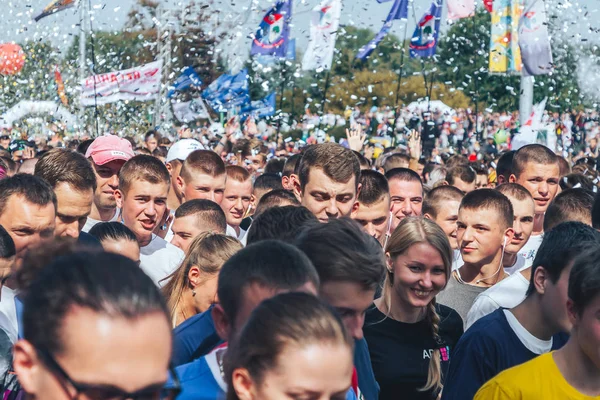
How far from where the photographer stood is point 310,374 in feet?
8.23

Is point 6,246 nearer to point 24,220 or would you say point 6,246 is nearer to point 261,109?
point 24,220

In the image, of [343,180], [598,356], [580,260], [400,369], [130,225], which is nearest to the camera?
[598,356]

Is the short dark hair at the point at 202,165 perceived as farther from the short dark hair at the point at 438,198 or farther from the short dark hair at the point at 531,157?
the short dark hair at the point at 531,157

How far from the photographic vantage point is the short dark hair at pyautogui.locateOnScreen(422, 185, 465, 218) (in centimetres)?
812

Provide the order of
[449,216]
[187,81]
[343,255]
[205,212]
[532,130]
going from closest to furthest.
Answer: [343,255] < [205,212] < [449,216] < [532,130] < [187,81]

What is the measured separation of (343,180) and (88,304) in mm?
4570

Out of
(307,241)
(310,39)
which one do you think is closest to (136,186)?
(307,241)

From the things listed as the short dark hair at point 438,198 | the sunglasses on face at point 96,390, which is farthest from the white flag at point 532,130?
the sunglasses on face at point 96,390

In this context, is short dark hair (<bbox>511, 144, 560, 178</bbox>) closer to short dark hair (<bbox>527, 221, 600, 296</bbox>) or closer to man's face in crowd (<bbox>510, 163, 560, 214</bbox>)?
man's face in crowd (<bbox>510, 163, 560, 214</bbox>)

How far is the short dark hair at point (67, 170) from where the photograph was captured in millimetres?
6195

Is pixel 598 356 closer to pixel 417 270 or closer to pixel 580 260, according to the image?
pixel 580 260

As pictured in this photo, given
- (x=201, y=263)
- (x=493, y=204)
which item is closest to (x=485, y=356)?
(x=201, y=263)

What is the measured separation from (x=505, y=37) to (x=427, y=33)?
149 cm

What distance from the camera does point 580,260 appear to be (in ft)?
11.8
